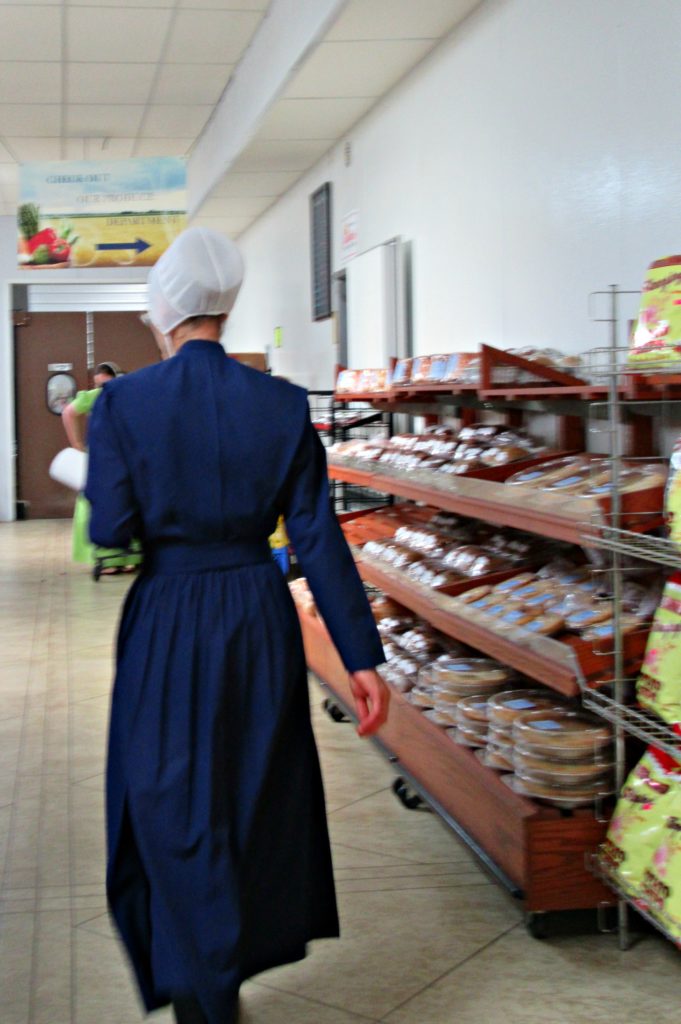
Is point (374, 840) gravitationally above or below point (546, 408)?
below

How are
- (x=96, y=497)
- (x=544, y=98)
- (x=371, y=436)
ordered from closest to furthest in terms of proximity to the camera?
(x=96, y=497)
(x=544, y=98)
(x=371, y=436)

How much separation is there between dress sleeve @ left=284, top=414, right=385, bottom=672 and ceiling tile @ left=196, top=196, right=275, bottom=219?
276 inches

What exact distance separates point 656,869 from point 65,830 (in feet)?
6.02

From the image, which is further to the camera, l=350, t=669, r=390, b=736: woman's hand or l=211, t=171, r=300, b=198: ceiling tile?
l=211, t=171, r=300, b=198: ceiling tile

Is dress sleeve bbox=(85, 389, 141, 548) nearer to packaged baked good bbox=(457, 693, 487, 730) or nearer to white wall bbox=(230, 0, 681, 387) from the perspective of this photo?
packaged baked good bbox=(457, 693, 487, 730)

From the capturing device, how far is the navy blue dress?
80.8 inches

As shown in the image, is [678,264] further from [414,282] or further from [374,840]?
[414,282]

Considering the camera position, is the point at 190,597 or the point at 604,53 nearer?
the point at 190,597

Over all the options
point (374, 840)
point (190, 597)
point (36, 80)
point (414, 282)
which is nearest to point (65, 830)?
point (374, 840)

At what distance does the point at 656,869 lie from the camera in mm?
2400

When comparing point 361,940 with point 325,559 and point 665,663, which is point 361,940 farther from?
point 325,559

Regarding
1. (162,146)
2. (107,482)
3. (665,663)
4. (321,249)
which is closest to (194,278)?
(107,482)

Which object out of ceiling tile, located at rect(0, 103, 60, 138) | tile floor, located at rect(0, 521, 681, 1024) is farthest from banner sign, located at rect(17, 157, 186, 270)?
tile floor, located at rect(0, 521, 681, 1024)

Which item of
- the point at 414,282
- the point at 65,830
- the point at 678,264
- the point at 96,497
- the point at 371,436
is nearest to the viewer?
the point at 96,497
